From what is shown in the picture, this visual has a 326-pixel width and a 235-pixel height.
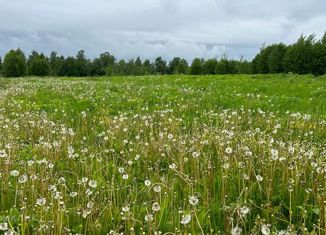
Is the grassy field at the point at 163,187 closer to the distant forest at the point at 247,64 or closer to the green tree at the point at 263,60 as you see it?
the distant forest at the point at 247,64

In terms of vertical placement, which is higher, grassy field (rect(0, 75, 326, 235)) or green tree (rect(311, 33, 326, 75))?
green tree (rect(311, 33, 326, 75))

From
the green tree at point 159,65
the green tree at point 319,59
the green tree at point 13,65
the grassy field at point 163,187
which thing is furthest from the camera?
the green tree at point 159,65

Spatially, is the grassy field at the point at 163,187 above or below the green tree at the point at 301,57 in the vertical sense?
below

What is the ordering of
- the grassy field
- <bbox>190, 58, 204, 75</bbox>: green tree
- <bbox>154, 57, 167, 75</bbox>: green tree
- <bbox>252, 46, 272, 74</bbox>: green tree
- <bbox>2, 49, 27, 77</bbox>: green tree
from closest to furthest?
the grassy field, <bbox>252, 46, 272, 74</bbox>: green tree, <bbox>190, 58, 204, 75</bbox>: green tree, <bbox>2, 49, 27, 77</bbox>: green tree, <bbox>154, 57, 167, 75</bbox>: green tree

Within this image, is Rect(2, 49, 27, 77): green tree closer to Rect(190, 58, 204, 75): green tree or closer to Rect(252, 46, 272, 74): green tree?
Rect(190, 58, 204, 75): green tree

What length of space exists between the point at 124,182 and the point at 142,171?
2.23 feet

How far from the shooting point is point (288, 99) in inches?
578

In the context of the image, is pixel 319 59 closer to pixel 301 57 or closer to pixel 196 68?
pixel 301 57

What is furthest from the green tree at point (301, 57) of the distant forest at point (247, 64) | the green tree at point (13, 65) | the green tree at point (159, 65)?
the green tree at point (159, 65)

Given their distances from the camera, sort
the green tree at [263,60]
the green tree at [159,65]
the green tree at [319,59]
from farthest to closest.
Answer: the green tree at [159,65], the green tree at [263,60], the green tree at [319,59]

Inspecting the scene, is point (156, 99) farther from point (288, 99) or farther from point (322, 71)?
point (322, 71)

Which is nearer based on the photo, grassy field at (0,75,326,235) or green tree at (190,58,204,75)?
grassy field at (0,75,326,235)

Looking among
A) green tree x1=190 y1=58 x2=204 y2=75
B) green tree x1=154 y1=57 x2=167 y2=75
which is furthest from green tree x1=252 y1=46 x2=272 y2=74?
green tree x1=154 y1=57 x2=167 y2=75

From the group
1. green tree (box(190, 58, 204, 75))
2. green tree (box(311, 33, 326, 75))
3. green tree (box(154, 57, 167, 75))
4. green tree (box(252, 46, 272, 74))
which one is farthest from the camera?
green tree (box(154, 57, 167, 75))
